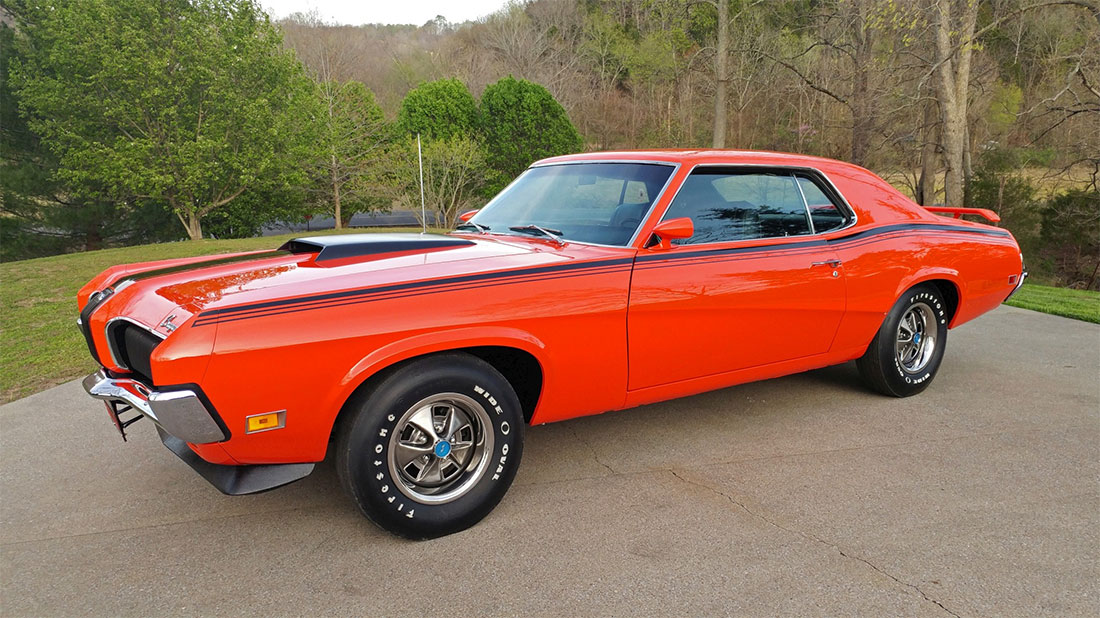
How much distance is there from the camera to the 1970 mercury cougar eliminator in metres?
2.56

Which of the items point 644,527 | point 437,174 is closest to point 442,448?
point 644,527

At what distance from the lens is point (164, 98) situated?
65.7 feet

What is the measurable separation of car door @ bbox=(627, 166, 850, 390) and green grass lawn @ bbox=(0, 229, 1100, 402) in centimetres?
497

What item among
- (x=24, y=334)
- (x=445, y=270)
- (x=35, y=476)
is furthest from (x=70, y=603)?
(x=24, y=334)

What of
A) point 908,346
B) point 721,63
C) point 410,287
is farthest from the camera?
point 721,63

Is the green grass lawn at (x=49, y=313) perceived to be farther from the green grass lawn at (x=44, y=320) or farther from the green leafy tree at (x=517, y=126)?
the green leafy tree at (x=517, y=126)

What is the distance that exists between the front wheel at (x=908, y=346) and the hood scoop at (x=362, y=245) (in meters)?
2.82

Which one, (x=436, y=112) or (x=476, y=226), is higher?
(x=436, y=112)

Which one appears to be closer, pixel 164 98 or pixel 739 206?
pixel 739 206

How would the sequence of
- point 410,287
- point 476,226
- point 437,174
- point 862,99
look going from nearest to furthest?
point 410,287
point 476,226
point 862,99
point 437,174

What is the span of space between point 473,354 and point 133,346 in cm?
139

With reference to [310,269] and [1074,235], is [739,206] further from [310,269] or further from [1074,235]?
[1074,235]

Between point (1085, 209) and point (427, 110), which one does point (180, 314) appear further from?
point (427, 110)

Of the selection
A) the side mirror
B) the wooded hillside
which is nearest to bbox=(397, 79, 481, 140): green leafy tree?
the wooded hillside
